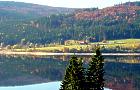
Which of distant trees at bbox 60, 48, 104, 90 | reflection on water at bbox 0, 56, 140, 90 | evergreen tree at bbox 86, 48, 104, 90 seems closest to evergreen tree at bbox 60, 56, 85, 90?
distant trees at bbox 60, 48, 104, 90

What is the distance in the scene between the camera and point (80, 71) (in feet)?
114

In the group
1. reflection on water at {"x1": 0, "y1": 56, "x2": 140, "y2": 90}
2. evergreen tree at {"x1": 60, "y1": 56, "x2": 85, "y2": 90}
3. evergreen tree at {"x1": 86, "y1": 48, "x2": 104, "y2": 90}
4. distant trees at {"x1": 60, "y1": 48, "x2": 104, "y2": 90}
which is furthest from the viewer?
reflection on water at {"x1": 0, "y1": 56, "x2": 140, "y2": 90}

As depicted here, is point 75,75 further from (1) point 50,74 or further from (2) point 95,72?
(1) point 50,74

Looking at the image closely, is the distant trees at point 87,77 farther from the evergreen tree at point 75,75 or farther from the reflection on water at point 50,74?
the reflection on water at point 50,74

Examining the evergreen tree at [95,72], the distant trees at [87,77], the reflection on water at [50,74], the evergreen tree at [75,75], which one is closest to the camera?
the evergreen tree at [75,75]

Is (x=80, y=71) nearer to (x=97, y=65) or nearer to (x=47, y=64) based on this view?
(x=97, y=65)

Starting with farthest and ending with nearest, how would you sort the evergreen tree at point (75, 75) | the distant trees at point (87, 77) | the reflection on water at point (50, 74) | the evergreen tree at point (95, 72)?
the reflection on water at point (50, 74)
the evergreen tree at point (95, 72)
the distant trees at point (87, 77)
the evergreen tree at point (75, 75)

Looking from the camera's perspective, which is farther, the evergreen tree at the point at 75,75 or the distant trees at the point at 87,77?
the distant trees at the point at 87,77

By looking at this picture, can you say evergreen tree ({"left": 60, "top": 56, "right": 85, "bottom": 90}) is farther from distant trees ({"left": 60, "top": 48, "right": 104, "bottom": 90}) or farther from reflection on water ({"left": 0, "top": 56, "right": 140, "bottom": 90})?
reflection on water ({"left": 0, "top": 56, "right": 140, "bottom": 90})

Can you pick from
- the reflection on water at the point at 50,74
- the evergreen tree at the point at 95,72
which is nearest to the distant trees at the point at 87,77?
the evergreen tree at the point at 95,72

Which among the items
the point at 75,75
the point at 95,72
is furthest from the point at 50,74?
the point at 75,75

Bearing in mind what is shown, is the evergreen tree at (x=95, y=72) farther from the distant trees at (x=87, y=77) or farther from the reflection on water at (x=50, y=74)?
the reflection on water at (x=50, y=74)

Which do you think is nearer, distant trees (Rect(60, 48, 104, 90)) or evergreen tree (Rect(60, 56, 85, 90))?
evergreen tree (Rect(60, 56, 85, 90))

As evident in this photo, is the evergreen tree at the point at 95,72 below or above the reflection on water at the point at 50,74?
above
